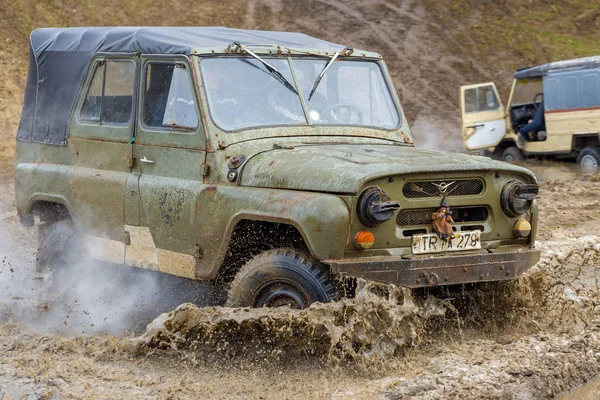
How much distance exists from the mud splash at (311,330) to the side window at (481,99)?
13.5 m

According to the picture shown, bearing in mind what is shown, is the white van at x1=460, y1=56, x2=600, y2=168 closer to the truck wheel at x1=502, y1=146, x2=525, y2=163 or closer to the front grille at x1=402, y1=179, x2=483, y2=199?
the truck wheel at x1=502, y1=146, x2=525, y2=163

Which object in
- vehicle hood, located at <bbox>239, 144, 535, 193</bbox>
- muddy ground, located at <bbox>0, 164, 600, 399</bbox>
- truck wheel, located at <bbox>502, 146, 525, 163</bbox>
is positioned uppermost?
vehicle hood, located at <bbox>239, 144, 535, 193</bbox>

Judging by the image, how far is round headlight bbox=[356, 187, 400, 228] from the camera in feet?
17.5

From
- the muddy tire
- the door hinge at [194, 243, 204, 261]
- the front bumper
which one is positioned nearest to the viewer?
the front bumper

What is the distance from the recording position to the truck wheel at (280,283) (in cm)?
545

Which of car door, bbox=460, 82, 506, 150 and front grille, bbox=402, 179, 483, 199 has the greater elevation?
front grille, bbox=402, 179, 483, 199

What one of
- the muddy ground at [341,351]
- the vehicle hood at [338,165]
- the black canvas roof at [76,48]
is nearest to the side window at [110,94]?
the black canvas roof at [76,48]

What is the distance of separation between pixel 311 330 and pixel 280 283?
49cm

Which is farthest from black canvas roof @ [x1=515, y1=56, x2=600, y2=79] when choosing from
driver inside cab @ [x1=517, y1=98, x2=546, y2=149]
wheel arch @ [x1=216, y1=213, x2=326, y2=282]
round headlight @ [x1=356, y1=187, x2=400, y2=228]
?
round headlight @ [x1=356, y1=187, x2=400, y2=228]

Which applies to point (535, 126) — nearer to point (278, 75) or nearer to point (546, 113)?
point (546, 113)

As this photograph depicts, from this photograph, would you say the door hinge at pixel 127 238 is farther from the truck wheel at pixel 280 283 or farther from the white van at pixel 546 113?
the white van at pixel 546 113

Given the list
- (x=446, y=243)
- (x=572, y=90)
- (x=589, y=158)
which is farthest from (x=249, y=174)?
(x=572, y=90)

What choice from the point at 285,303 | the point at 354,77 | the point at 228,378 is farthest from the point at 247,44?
the point at 228,378

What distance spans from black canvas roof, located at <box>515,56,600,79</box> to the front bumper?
12.3m
